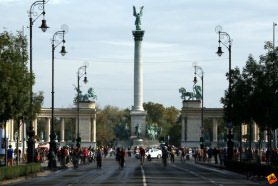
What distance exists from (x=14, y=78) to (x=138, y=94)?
10582cm

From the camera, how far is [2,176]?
152 ft

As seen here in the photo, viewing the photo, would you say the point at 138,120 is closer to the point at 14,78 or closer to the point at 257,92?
the point at 257,92

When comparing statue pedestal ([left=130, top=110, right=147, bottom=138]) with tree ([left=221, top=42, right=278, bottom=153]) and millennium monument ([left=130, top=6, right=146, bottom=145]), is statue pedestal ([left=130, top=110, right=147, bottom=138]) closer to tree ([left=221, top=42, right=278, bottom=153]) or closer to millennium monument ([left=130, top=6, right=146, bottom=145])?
millennium monument ([left=130, top=6, right=146, bottom=145])

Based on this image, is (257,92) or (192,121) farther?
(192,121)

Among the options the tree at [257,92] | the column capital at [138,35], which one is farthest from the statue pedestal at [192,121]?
the tree at [257,92]

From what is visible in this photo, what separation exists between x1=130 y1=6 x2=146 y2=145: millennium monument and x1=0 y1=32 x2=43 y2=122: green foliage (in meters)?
98.3

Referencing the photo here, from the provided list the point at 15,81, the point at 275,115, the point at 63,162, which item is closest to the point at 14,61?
the point at 15,81

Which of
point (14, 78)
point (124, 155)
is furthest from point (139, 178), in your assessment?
point (124, 155)

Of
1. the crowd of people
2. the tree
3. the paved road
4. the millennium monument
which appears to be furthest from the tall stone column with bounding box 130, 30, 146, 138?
the paved road

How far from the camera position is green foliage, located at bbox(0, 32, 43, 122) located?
4901cm

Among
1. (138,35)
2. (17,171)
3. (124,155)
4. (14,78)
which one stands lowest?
(17,171)

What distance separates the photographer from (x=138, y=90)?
156 meters

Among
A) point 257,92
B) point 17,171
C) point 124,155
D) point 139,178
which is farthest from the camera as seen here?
point 124,155

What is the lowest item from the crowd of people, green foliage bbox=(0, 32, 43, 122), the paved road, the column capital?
the paved road
